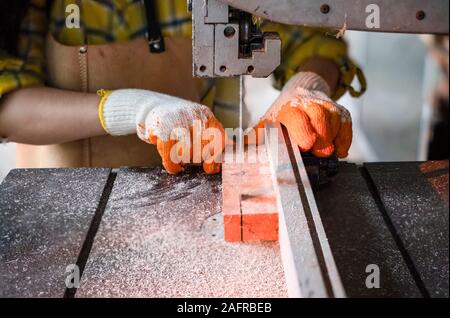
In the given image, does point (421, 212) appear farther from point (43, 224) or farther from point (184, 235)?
point (43, 224)

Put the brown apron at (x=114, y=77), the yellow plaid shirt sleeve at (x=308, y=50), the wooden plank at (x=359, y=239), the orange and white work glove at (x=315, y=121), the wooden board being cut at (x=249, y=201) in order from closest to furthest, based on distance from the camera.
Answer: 1. the wooden plank at (x=359, y=239)
2. the wooden board being cut at (x=249, y=201)
3. the orange and white work glove at (x=315, y=121)
4. the brown apron at (x=114, y=77)
5. the yellow plaid shirt sleeve at (x=308, y=50)

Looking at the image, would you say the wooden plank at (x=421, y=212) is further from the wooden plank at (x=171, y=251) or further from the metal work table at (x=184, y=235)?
the wooden plank at (x=171, y=251)

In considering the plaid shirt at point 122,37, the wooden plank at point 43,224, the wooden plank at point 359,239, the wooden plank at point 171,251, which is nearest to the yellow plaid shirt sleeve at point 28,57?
the plaid shirt at point 122,37

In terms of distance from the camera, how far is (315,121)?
1.67 metres

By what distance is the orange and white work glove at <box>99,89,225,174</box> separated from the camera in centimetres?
169

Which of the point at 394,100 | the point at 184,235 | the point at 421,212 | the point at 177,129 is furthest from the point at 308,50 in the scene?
the point at 394,100

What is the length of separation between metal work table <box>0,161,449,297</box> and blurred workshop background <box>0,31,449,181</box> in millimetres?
1332

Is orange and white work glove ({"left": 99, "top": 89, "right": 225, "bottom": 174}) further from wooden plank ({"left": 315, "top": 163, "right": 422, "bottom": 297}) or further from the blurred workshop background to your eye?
the blurred workshop background

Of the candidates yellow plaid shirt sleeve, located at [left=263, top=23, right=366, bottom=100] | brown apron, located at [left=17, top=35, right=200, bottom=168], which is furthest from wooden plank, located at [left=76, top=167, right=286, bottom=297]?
yellow plaid shirt sleeve, located at [left=263, top=23, right=366, bottom=100]

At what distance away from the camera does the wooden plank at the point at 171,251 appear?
1294 mm

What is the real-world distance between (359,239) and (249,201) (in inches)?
9.8
